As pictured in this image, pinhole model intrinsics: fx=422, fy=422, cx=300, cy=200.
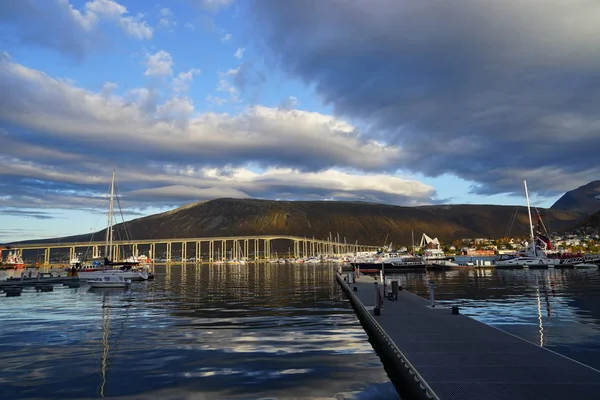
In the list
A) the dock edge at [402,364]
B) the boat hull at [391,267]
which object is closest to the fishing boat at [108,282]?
the dock edge at [402,364]

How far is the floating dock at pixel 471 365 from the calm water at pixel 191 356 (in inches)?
50.7

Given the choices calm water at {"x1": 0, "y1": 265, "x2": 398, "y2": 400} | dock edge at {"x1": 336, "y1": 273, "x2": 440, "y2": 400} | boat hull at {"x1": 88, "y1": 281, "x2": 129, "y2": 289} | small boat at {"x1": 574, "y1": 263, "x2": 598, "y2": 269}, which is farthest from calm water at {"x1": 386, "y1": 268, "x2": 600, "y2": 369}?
small boat at {"x1": 574, "y1": 263, "x2": 598, "y2": 269}

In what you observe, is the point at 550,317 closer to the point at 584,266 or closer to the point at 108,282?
the point at 108,282

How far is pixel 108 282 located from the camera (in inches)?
2945

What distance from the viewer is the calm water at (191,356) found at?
54.9 ft

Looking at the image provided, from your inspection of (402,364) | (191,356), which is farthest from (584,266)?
(191,356)

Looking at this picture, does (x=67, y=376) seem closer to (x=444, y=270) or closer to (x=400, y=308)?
(x=400, y=308)

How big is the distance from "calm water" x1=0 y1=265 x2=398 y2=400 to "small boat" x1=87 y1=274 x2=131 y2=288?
3551cm

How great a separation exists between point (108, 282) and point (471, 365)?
71.9m

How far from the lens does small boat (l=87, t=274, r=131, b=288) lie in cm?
7388

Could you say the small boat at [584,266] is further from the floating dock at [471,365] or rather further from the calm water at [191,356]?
the floating dock at [471,365]

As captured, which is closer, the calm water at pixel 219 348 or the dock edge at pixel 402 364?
the dock edge at pixel 402 364

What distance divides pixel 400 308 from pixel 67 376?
75.7 ft

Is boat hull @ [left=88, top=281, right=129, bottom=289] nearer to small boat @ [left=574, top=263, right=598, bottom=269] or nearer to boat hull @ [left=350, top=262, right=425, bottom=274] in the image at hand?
boat hull @ [left=350, top=262, right=425, bottom=274]
